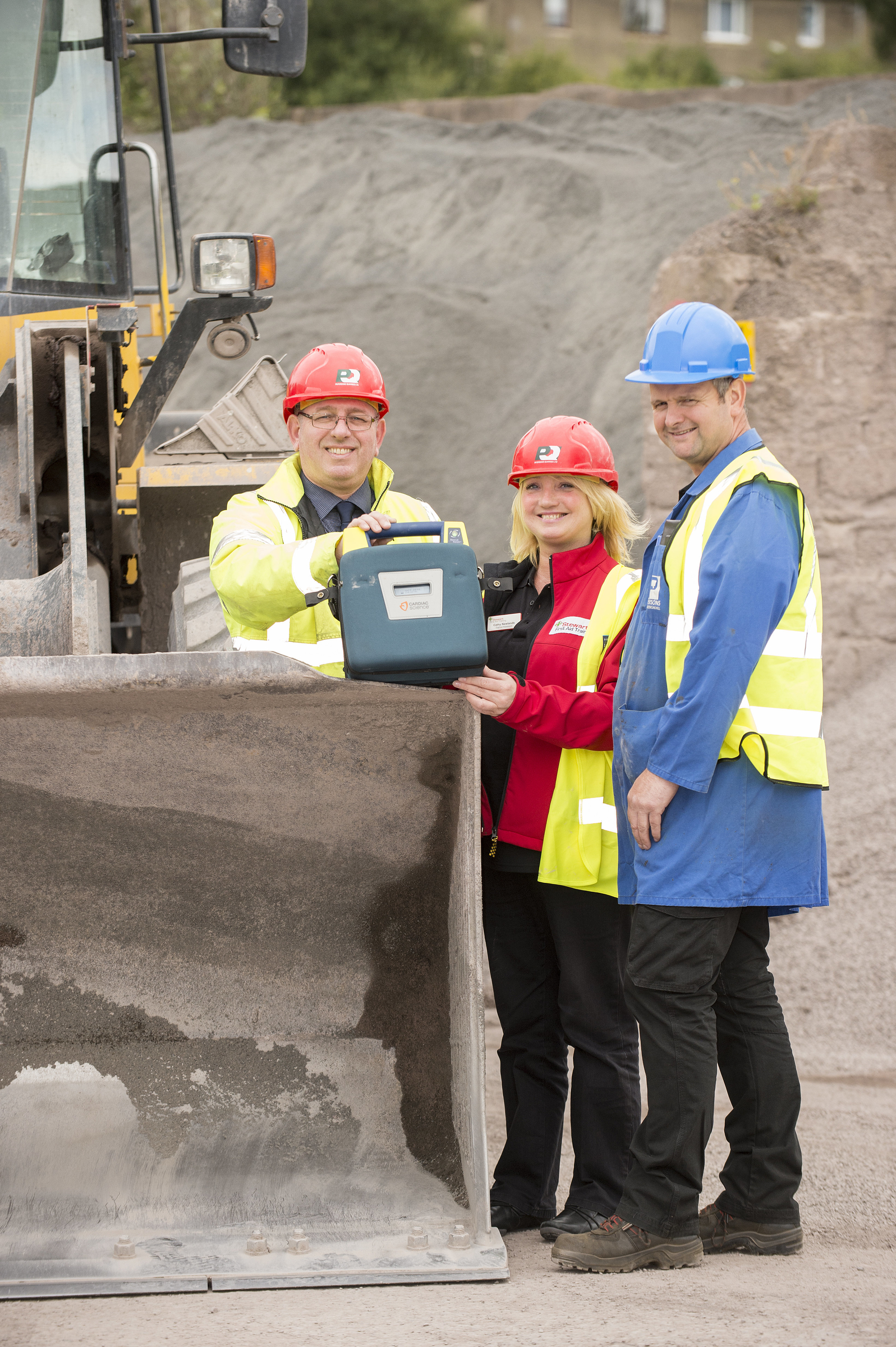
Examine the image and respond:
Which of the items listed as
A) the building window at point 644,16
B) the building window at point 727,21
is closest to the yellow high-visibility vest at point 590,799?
the building window at point 644,16

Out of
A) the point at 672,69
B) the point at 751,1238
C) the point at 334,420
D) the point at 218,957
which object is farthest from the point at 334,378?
the point at 672,69

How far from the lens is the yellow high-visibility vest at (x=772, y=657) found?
2.94 m

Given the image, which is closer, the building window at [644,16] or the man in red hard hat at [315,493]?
the man in red hard hat at [315,493]

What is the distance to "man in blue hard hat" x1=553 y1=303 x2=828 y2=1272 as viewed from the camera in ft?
9.55

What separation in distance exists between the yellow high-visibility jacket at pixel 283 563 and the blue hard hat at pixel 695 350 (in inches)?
29.6

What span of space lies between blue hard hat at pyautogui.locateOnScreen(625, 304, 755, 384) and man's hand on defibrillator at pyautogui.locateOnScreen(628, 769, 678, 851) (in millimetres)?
876

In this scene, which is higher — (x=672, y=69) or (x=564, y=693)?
(x=672, y=69)

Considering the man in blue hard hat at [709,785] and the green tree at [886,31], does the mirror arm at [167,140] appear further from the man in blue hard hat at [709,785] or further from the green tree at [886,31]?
the green tree at [886,31]

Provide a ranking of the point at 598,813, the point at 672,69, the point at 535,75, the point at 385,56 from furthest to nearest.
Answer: the point at 672,69 → the point at 535,75 → the point at 385,56 → the point at 598,813

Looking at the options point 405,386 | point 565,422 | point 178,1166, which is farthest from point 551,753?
point 405,386

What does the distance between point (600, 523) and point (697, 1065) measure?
4.27 feet

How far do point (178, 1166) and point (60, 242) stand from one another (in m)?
2.91

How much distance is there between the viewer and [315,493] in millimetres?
3412

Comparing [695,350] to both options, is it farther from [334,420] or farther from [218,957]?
[218,957]
